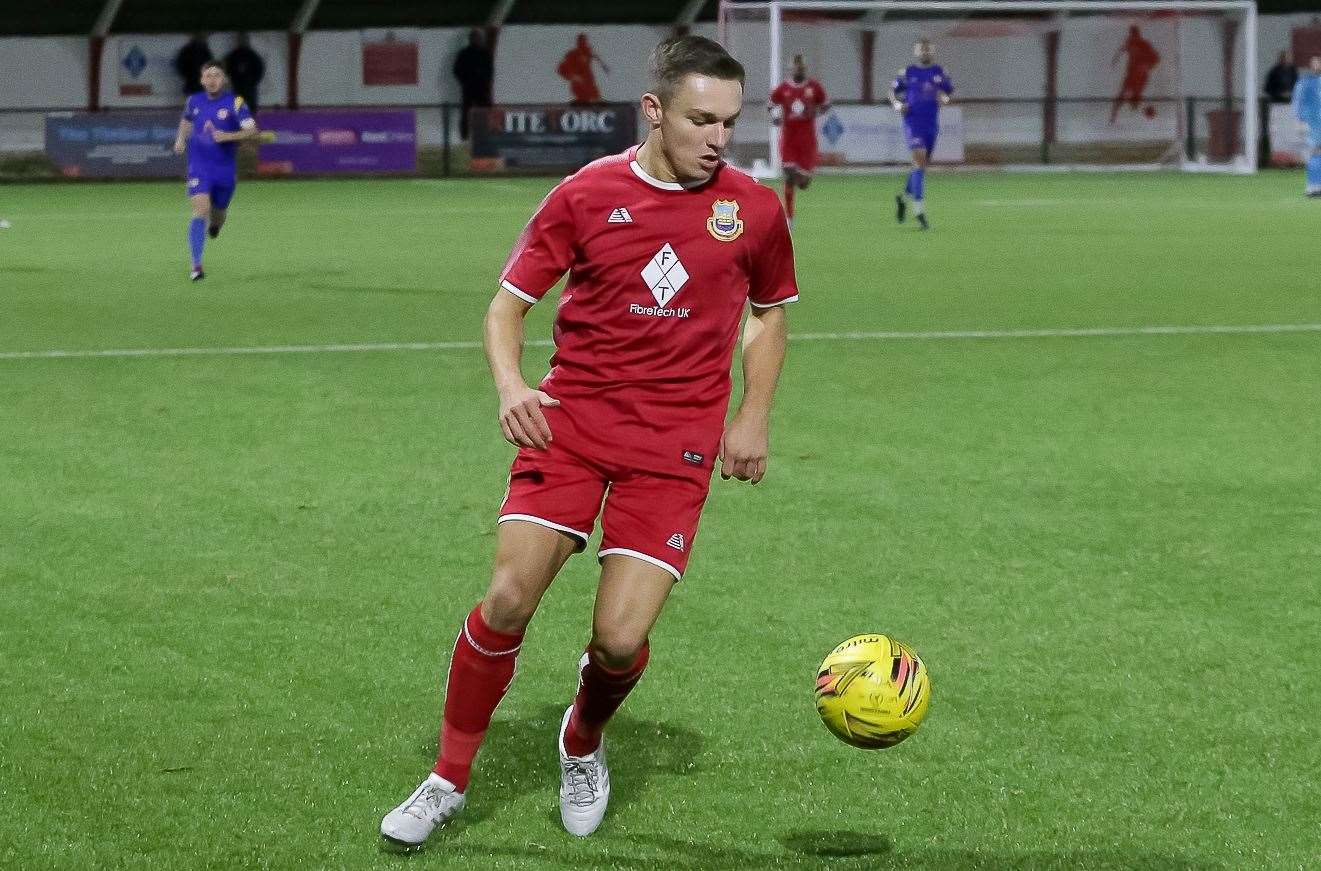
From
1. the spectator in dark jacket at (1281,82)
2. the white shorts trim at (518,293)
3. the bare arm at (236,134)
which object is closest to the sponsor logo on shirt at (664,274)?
the white shorts trim at (518,293)

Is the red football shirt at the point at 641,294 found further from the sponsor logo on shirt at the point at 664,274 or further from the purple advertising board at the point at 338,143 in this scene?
the purple advertising board at the point at 338,143

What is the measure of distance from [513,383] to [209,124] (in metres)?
13.5

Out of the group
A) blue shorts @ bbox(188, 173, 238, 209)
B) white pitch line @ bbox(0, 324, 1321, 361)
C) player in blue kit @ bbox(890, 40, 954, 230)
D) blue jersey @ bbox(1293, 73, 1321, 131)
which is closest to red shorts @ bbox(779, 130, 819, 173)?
player in blue kit @ bbox(890, 40, 954, 230)

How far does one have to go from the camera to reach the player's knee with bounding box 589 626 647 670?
4.20m

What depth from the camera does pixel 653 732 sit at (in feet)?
16.1

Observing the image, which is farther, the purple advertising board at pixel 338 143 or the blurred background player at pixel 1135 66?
the blurred background player at pixel 1135 66

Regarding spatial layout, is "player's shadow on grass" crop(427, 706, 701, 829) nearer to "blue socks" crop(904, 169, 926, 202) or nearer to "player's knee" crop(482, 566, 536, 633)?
"player's knee" crop(482, 566, 536, 633)

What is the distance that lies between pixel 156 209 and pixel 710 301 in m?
23.7

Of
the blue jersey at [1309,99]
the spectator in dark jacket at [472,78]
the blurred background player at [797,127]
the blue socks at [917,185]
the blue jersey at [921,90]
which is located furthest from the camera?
the spectator in dark jacket at [472,78]

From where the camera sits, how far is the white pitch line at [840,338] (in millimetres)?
12070

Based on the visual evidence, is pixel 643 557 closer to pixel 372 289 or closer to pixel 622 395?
pixel 622 395

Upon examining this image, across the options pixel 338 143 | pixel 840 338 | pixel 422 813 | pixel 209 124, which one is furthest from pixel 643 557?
pixel 338 143

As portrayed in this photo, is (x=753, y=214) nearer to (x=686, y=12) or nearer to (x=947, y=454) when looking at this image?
(x=947, y=454)

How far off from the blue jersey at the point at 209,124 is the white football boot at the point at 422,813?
1335cm
